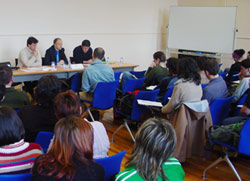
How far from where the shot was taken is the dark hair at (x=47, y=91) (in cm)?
256

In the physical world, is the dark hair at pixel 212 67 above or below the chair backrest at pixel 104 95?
above

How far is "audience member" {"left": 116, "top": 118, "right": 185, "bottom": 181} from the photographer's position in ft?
5.16

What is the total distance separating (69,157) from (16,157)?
1.47 ft

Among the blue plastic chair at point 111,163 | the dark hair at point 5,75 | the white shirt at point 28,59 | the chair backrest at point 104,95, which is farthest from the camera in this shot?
the white shirt at point 28,59

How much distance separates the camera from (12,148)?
1744 mm

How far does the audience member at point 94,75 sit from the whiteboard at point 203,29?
14.7 ft

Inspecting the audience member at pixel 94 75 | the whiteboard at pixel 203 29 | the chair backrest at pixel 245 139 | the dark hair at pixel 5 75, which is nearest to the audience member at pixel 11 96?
the dark hair at pixel 5 75

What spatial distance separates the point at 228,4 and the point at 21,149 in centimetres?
801

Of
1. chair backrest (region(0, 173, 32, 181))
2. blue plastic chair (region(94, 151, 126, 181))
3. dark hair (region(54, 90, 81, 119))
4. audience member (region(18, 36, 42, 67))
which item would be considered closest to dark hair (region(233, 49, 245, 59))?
audience member (region(18, 36, 42, 67))

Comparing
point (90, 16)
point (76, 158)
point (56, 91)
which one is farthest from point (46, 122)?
point (90, 16)

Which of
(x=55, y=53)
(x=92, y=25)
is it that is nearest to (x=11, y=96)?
(x=55, y=53)

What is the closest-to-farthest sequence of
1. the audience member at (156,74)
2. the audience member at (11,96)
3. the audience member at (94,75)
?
the audience member at (11,96) → the audience member at (94,75) → the audience member at (156,74)

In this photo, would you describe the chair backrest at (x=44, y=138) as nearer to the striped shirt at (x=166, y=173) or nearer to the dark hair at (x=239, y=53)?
the striped shirt at (x=166, y=173)

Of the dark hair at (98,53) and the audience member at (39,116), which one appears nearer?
the audience member at (39,116)
